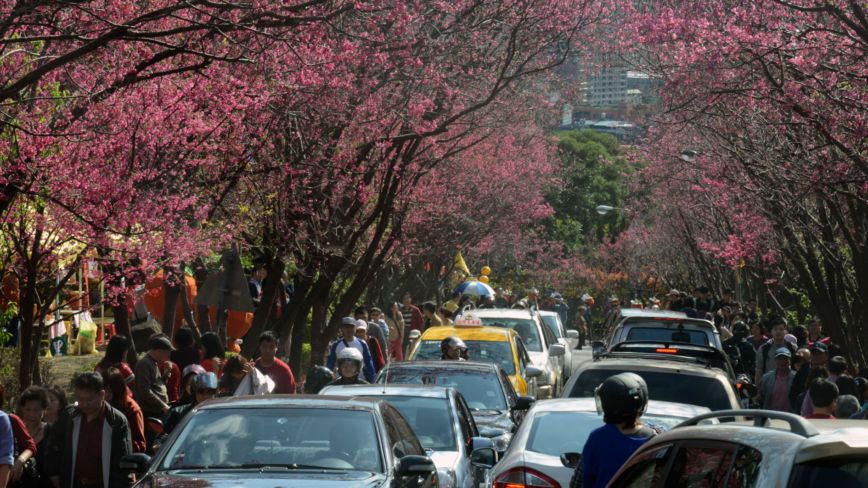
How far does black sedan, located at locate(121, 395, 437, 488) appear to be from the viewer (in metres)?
5.86

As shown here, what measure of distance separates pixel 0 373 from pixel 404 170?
24.6 feet

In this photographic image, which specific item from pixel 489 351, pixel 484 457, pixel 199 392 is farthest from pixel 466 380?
pixel 199 392

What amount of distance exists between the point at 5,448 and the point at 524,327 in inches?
498

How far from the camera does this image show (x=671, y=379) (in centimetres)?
922

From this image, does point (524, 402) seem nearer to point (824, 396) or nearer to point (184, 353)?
Result: point (824, 396)

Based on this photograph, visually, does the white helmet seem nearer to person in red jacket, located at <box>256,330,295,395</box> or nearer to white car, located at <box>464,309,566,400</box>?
person in red jacket, located at <box>256,330,295,395</box>

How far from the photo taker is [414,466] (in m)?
6.14

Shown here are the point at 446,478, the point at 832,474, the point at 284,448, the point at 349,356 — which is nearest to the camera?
the point at 832,474

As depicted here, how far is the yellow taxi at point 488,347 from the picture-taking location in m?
14.4

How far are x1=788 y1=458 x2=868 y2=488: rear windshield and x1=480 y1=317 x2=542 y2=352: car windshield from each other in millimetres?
15554

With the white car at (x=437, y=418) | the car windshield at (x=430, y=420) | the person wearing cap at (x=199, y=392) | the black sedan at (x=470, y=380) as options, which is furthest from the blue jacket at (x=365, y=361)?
the person wearing cap at (x=199, y=392)

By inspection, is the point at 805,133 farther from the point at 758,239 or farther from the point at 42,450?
the point at 42,450

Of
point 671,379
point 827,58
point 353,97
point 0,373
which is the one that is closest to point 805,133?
point 827,58

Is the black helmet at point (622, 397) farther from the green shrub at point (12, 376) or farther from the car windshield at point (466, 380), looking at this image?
the green shrub at point (12, 376)
